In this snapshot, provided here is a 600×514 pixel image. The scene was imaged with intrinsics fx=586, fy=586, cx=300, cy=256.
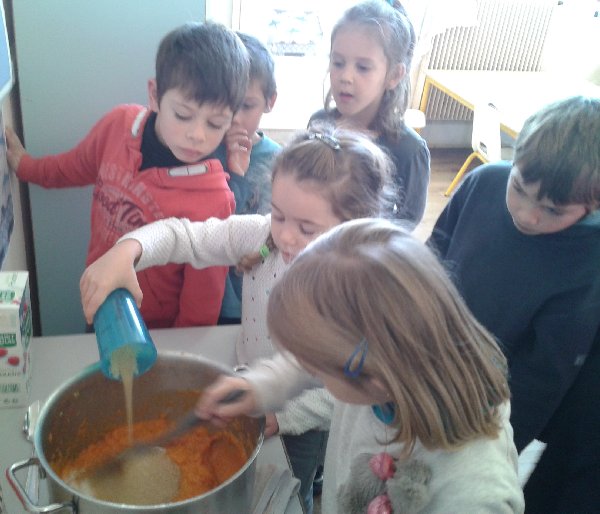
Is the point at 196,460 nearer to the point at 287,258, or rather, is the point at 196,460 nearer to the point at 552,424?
the point at 287,258

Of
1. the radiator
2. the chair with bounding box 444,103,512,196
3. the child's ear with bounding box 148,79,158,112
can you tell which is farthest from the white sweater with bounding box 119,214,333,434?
the radiator

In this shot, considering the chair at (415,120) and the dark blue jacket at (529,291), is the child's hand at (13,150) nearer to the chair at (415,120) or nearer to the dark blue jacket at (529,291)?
the dark blue jacket at (529,291)

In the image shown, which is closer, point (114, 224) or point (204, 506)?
point (204, 506)

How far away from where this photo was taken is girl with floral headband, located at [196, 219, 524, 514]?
0.56 meters

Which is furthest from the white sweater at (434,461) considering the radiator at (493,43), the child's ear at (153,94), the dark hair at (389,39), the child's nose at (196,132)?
the radiator at (493,43)

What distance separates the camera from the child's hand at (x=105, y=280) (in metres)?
0.76

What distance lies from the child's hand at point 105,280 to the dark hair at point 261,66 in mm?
533

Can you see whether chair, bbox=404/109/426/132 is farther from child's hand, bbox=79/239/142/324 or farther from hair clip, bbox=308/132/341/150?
child's hand, bbox=79/239/142/324

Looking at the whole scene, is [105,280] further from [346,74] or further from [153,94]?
[346,74]

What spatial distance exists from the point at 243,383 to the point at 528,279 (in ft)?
1.91

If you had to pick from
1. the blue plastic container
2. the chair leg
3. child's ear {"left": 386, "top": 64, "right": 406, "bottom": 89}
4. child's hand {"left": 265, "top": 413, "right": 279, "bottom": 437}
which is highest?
child's ear {"left": 386, "top": 64, "right": 406, "bottom": 89}

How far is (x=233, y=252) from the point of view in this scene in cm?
101

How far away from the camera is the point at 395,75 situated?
1415mm

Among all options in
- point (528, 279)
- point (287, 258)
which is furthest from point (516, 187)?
point (287, 258)
